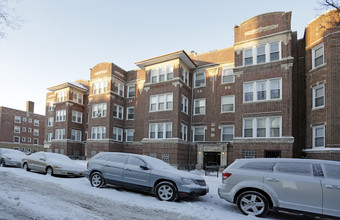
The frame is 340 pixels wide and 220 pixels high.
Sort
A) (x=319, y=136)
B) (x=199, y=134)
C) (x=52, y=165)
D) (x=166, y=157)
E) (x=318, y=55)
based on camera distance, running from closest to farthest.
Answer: (x=52, y=165) < (x=319, y=136) < (x=318, y=55) < (x=166, y=157) < (x=199, y=134)

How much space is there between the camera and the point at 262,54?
17344 millimetres

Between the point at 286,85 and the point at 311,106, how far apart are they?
8.55 feet

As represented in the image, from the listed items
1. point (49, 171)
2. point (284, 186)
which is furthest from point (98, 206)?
point (49, 171)

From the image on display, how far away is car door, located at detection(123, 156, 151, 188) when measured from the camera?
802 cm

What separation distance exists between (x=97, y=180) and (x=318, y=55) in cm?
1717

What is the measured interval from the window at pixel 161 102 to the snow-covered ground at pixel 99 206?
13.1 meters

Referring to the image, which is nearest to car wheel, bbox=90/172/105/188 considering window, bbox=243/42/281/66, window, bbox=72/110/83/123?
window, bbox=243/42/281/66

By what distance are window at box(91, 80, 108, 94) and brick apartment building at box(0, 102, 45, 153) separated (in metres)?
40.3

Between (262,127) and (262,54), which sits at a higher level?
(262,54)

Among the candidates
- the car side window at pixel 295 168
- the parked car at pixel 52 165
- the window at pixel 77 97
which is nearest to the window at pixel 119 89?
the window at pixel 77 97

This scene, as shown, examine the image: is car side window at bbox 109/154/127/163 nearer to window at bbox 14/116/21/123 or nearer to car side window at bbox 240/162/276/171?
car side window at bbox 240/162/276/171

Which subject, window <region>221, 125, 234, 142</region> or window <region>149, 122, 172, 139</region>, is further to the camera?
window <region>149, 122, 172, 139</region>

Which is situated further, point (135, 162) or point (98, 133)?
point (98, 133)

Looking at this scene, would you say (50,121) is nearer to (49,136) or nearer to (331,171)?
(49,136)
